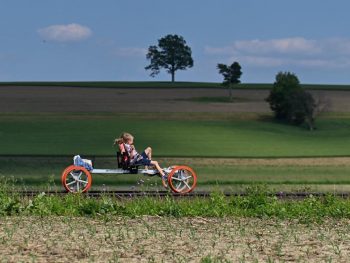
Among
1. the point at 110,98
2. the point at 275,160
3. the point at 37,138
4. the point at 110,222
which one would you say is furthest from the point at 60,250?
the point at 110,98


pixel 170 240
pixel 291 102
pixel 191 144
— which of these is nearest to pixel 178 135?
pixel 191 144

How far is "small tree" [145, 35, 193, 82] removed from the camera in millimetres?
114812

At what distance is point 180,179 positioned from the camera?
19.2 metres

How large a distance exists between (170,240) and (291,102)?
174 feet

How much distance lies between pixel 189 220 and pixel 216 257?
3.70m

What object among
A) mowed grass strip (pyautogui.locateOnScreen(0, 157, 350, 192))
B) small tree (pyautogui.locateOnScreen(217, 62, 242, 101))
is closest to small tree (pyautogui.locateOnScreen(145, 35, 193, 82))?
small tree (pyautogui.locateOnScreen(217, 62, 242, 101))

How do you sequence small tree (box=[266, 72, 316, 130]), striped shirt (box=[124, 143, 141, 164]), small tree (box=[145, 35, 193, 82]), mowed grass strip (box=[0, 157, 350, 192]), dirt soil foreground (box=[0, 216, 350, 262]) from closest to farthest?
dirt soil foreground (box=[0, 216, 350, 262]), striped shirt (box=[124, 143, 141, 164]), mowed grass strip (box=[0, 157, 350, 192]), small tree (box=[266, 72, 316, 130]), small tree (box=[145, 35, 193, 82])

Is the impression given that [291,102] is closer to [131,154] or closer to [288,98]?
[288,98]

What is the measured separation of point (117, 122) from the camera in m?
56.5

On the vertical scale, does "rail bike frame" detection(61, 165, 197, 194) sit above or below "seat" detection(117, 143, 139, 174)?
below

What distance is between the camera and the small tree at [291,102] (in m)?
62.8

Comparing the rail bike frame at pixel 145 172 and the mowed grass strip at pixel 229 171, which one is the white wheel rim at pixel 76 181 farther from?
the mowed grass strip at pixel 229 171

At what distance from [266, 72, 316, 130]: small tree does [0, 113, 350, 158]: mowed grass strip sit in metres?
1.30

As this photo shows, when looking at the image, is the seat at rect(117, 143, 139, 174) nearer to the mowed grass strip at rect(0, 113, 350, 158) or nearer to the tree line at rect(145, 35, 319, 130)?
the mowed grass strip at rect(0, 113, 350, 158)
